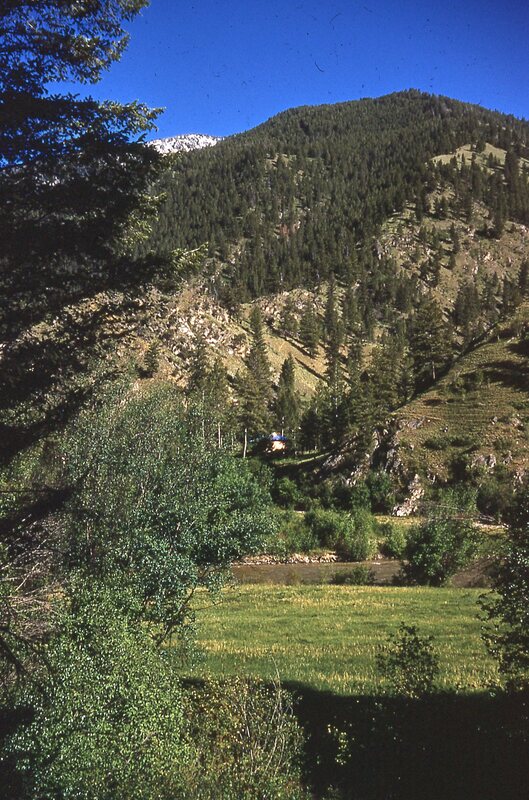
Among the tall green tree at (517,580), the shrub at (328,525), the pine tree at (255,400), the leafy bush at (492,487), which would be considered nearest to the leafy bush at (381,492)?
the shrub at (328,525)

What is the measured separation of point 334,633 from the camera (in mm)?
Result: 19172

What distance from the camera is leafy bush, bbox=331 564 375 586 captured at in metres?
35.1

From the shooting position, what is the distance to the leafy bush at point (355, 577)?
35.1m

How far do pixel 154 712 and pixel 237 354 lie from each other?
102581mm

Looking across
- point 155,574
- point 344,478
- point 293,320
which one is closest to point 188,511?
point 155,574

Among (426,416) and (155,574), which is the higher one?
(155,574)

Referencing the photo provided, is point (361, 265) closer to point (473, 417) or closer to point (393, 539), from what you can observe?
point (473, 417)

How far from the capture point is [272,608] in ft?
83.9

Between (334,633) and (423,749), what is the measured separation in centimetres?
1062

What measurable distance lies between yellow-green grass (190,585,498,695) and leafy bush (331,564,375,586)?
3439 mm

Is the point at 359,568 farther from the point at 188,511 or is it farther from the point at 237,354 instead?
the point at 237,354

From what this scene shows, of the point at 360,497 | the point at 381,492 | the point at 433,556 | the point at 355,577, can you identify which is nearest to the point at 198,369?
the point at 360,497

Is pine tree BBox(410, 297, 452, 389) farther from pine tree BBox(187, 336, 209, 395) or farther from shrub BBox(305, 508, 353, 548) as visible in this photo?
shrub BBox(305, 508, 353, 548)

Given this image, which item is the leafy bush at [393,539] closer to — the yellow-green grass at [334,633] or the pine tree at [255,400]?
the yellow-green grass at [334,633]
